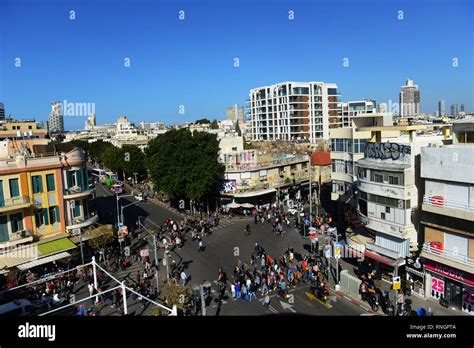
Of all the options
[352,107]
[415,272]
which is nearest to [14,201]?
[415,272]

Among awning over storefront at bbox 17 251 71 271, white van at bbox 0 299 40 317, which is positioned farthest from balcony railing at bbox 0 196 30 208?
white van at bbox 0 299 40 317

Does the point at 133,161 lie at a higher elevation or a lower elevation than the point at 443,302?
higher

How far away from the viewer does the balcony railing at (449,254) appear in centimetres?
1597

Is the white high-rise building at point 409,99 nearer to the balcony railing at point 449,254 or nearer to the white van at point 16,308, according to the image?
the balcony railing at point 449,254

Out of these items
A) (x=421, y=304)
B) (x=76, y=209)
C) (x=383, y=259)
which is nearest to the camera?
(x=421, y=304)

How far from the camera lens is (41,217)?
23.4m

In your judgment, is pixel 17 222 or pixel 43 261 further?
pixel 17 222

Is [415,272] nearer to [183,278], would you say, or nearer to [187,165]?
[183,278]

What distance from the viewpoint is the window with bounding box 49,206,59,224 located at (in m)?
23.9

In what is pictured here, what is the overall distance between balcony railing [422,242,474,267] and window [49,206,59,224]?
20856 mm

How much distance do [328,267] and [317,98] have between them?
66483 mm

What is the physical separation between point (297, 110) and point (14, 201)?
6544 cm

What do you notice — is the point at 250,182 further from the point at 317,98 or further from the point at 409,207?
the point at 317,98

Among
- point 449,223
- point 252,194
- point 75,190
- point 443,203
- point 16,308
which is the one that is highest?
point 75,190
